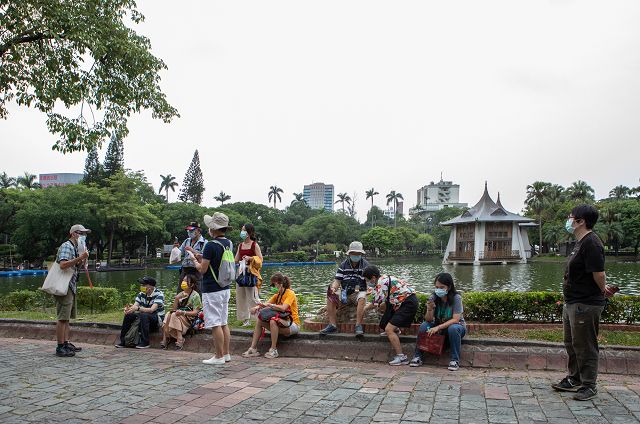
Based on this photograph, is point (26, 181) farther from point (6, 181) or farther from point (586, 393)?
point (586, 393)

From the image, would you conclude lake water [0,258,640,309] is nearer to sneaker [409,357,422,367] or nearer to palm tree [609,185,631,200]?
sneaker [409,357,422,367]

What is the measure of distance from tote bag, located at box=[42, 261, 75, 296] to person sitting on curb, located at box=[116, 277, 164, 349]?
1019 mm

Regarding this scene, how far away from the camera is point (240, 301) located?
7570 mm

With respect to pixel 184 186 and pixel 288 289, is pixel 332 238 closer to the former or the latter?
pixel 184 186

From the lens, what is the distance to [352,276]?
639 centimetres

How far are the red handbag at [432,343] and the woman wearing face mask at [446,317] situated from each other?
2.3 inches

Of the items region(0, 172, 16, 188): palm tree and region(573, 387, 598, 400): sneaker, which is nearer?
region(573, 387, 598, 400): sneaker

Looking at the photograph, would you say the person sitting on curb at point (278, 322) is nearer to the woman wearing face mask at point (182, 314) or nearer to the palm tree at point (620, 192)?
the woman wearing face mask at point (182, 314)

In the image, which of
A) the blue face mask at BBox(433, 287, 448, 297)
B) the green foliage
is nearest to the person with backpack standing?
the blue face mask at BBox(433, 287, 448, 297)

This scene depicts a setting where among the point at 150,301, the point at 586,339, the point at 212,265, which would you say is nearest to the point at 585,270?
the point at 586,339

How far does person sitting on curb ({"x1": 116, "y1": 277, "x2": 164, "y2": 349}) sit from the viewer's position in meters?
6.78

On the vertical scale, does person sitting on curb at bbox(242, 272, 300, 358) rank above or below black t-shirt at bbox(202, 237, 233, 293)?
below

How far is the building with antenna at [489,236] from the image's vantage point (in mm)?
53062

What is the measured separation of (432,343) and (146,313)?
3973 millimetres
